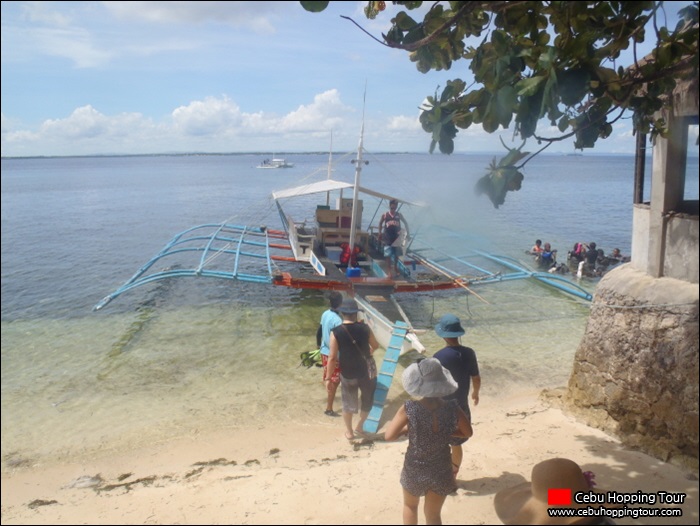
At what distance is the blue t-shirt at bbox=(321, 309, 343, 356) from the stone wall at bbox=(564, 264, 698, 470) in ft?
9.34

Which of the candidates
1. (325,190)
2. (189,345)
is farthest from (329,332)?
(325,190)

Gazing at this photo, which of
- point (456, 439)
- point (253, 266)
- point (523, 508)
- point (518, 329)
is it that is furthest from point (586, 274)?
point (523, 508)

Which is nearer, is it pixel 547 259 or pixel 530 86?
pixel 530 86

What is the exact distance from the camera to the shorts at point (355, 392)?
19.7 ft

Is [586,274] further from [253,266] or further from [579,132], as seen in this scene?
[579,132]

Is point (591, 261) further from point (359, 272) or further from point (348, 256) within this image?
point (359, 272)

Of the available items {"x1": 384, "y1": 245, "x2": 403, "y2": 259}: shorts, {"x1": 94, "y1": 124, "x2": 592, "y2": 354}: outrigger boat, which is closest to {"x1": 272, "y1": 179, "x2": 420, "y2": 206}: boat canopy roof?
{"x1": 94, "y1": 124, "x2": 592, "y2": 354}: outrigger boat

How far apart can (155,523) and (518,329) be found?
8.79m

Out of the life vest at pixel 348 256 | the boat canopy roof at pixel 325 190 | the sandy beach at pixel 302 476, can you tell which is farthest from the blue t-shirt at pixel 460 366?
the boat canopy roof at pixel 325 190

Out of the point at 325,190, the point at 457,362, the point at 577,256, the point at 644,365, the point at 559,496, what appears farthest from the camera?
the point at 577,256

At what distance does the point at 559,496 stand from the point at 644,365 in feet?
7.79

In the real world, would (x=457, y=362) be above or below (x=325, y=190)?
below

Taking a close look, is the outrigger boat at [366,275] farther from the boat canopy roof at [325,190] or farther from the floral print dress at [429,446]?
the floral print dress at [429,446]

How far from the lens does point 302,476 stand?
502cm
